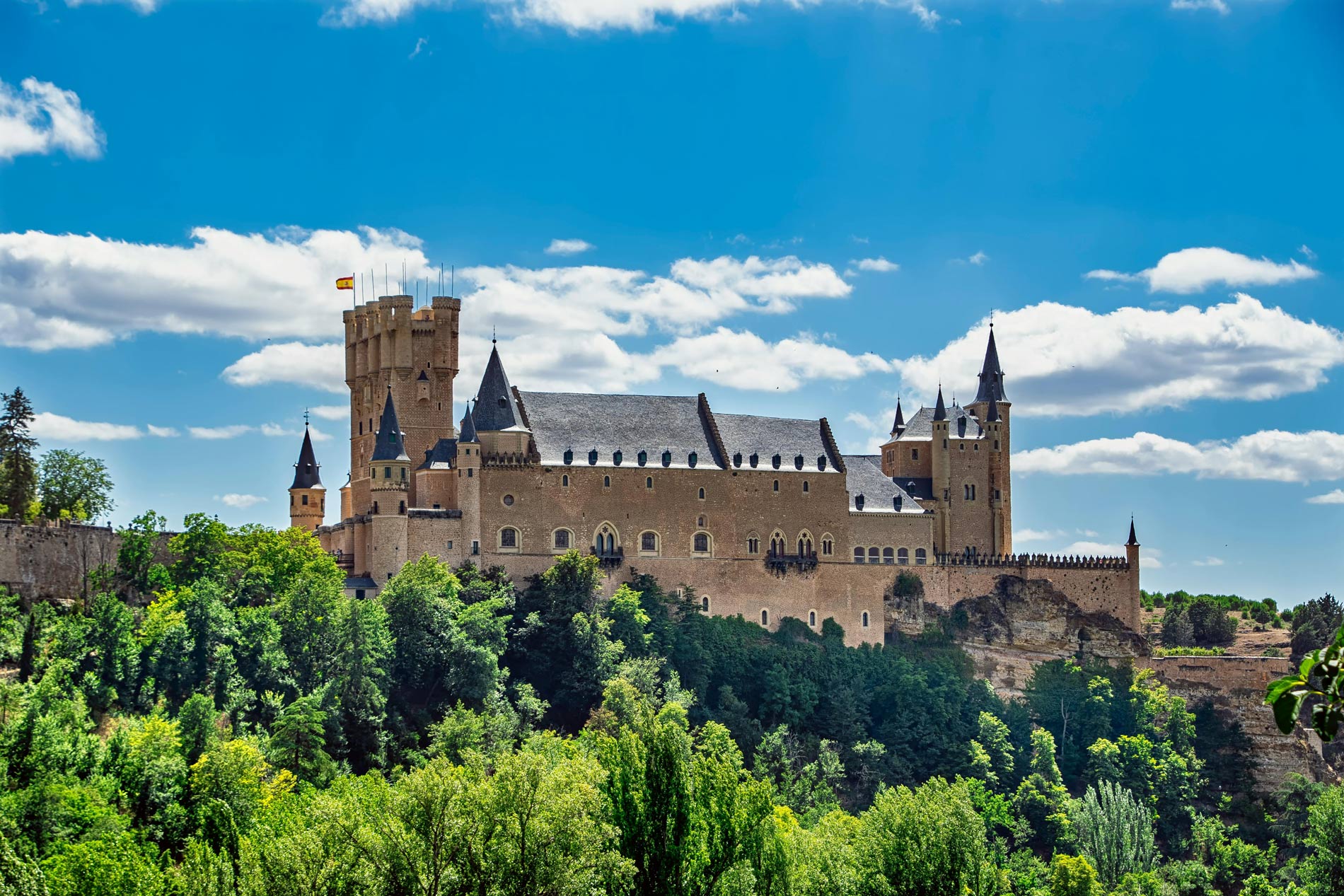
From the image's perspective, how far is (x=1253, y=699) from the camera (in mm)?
88250

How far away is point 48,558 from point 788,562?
117 feet

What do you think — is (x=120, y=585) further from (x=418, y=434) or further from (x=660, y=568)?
(x=660, y=568)

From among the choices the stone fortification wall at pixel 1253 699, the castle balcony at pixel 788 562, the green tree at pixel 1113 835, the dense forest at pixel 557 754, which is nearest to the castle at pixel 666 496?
the castle balcony at pixel 788 562

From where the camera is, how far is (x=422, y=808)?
4400 centimetres

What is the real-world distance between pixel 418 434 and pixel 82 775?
105 feet

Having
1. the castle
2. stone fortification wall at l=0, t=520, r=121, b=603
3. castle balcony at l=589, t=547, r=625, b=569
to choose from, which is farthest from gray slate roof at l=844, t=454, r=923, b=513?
stone fortification wall at l=0, t=520, r=121, b=603

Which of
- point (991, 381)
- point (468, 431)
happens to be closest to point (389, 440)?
point (468, 431)

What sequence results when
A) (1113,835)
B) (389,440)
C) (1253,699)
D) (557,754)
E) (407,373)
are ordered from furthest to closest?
(1253,699), (407,373), (389,440), (1113,835), (557,754)

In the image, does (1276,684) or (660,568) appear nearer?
(1276,684)

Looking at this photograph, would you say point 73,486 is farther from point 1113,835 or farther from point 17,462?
point 1113,835

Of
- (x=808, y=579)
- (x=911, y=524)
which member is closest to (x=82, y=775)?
(x=808, y=579)

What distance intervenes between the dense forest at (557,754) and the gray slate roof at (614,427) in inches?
253

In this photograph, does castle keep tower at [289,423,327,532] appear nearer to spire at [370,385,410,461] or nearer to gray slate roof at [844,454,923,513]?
spire at [370,385,410,461]

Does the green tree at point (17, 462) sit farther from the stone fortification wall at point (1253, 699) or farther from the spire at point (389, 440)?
the stone fortification wall at point (1253, 699)
